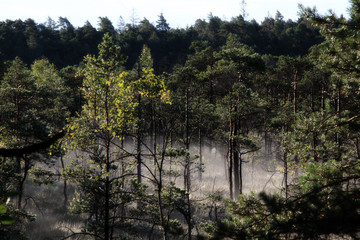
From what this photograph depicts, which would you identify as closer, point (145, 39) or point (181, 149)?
point (181, 149)

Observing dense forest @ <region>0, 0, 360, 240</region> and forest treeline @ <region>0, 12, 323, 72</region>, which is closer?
dense forest @ <region>0, 0, 360, 240</region>

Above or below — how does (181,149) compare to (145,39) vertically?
below

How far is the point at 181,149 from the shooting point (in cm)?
1285

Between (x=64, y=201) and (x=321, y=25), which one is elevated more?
(x=321, y=25)

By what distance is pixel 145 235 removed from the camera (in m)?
17.0

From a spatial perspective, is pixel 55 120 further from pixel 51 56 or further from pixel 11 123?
pixel 51 56

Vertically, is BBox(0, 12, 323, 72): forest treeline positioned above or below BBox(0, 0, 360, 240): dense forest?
above

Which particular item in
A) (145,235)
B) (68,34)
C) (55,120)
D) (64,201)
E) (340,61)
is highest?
(68,34)

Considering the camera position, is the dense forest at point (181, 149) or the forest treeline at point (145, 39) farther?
the forest treeline at point (145, 39)

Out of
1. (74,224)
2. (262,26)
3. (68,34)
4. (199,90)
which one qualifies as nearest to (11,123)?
(74,224)

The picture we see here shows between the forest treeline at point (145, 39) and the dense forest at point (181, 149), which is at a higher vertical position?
the forest treeline at point (145, 39)

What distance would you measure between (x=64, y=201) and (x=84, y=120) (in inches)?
554

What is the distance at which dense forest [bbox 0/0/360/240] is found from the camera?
18.2 feet

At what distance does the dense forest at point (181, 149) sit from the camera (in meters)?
5.54
